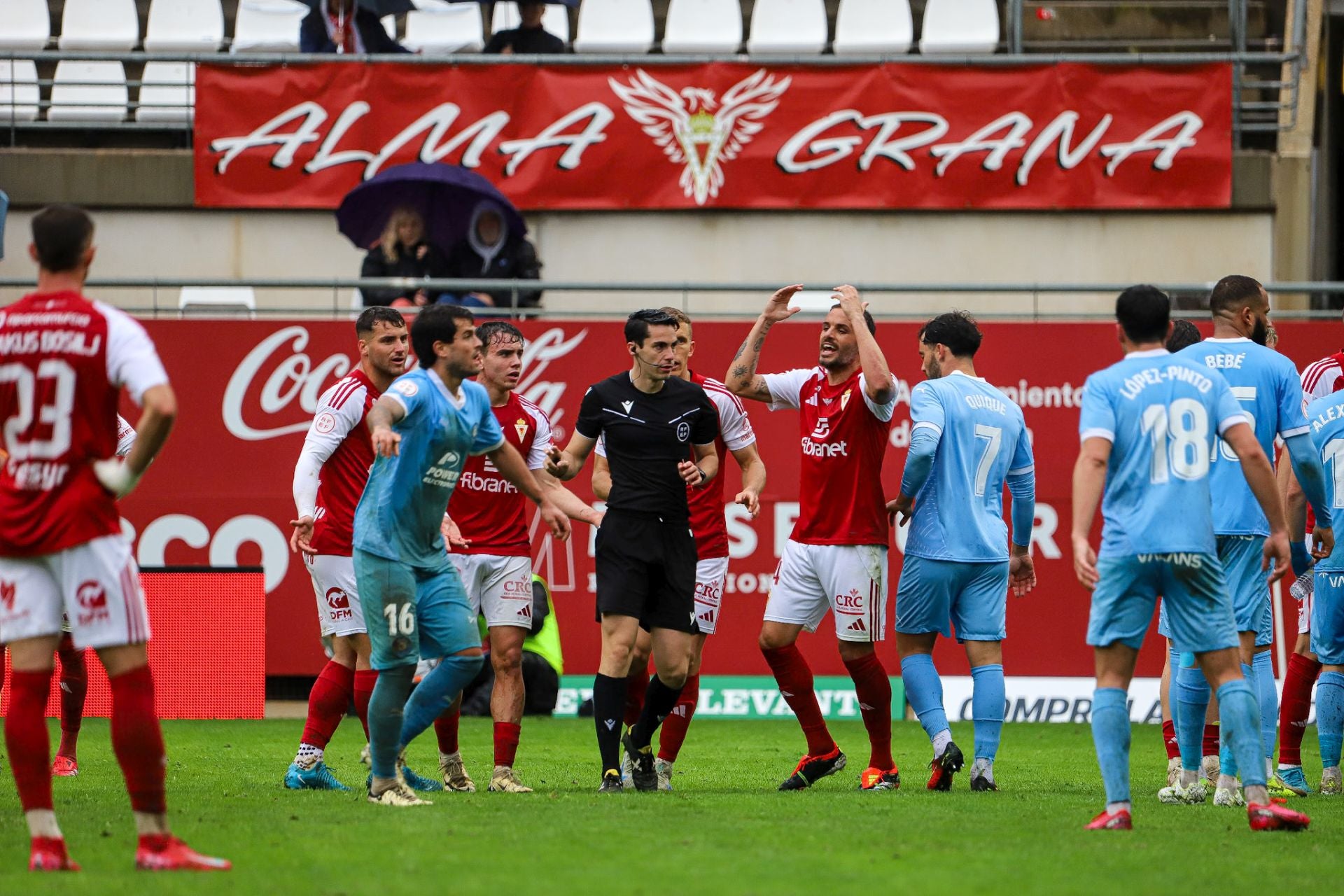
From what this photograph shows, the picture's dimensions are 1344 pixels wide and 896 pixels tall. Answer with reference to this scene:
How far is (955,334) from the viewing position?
907 centimetres

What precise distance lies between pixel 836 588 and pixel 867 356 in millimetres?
1258

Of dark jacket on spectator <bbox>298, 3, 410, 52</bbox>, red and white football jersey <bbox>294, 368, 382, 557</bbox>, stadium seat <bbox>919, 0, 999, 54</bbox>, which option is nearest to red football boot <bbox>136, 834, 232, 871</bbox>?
red and white football jersey <bbox>294, 368, 382, 557</bbox>

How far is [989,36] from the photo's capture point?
18.5 meters

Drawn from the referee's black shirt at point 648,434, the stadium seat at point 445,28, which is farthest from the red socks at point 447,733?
the stadium seat at point 445,28

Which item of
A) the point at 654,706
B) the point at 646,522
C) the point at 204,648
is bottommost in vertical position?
the point at 204,648

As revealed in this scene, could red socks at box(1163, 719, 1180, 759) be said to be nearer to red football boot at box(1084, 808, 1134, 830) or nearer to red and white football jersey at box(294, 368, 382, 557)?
red football boot at box(1084, 808, 1134, 830)

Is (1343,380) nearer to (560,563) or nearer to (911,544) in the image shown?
(911,544)

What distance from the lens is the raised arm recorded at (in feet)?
28.8

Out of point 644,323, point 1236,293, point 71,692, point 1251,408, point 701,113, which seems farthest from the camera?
point 701,113

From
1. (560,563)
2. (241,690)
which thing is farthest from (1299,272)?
(241,690)

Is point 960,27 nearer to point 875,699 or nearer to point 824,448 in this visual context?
point 824,448

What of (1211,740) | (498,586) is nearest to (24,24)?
(498,586)

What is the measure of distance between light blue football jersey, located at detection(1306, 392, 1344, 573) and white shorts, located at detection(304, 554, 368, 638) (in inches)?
203

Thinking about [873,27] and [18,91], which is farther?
[18,91]
